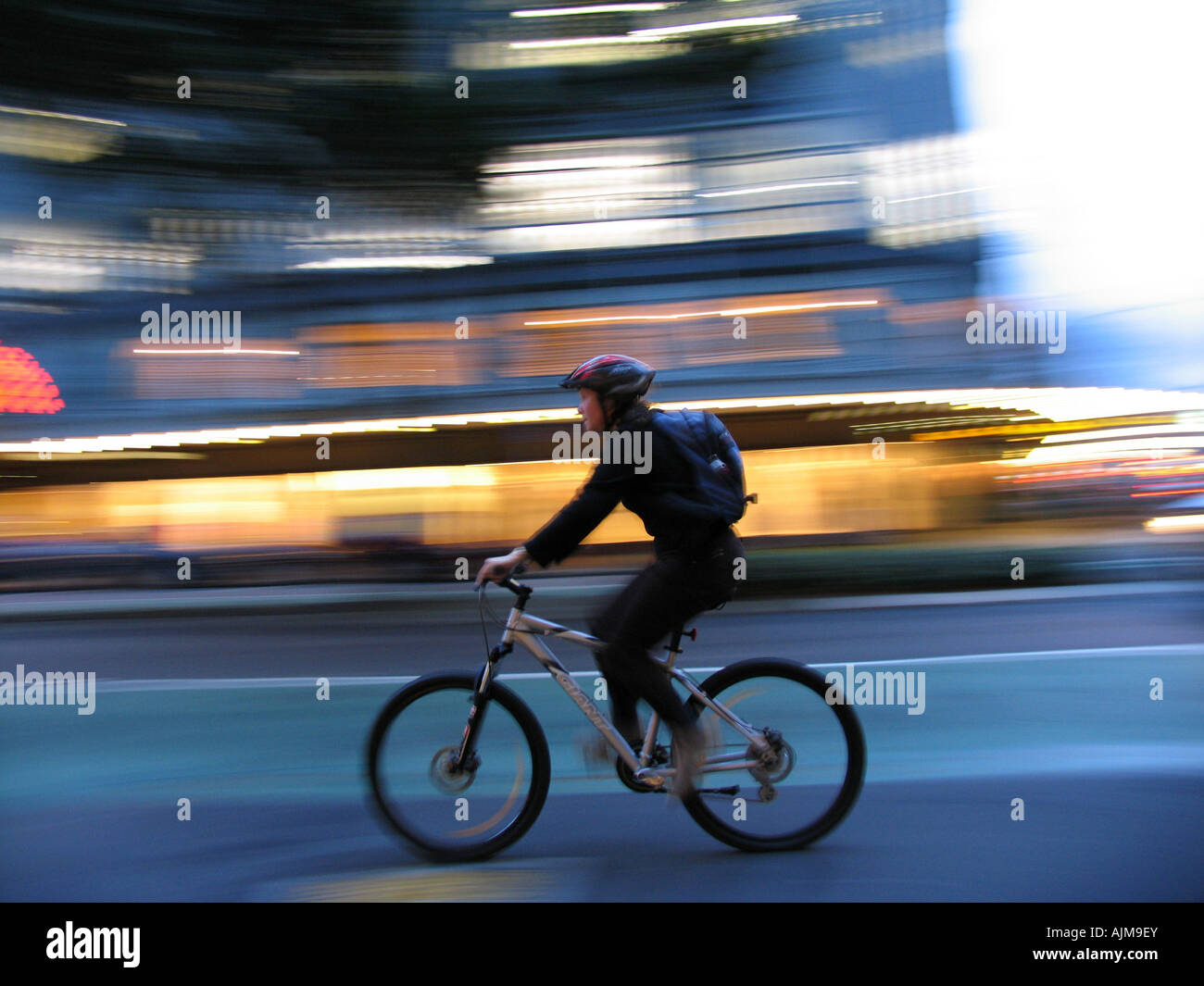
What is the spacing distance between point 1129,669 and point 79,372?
14.0m

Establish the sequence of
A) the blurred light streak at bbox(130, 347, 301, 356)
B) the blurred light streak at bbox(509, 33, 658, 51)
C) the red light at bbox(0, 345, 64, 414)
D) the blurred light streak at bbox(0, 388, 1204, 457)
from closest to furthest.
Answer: the blurred light streak at bbox(0, 388, 1204, 457), the blurred light streak at bbox(509, 33, 658, 51), the blurred light streak at bbox(130, 347, 301, 356), the red light at bbox(0, 345, 64, 414)

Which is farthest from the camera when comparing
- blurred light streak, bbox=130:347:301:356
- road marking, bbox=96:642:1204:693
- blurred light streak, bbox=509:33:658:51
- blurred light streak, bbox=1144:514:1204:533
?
blurred light streak, bbox=130:347:301:356

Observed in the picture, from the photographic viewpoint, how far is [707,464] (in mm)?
3467

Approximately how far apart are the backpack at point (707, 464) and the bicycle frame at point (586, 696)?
483 millimetres

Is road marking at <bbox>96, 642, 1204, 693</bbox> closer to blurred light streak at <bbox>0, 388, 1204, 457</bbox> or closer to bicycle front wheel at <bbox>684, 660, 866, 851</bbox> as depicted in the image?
bicycle front wheel at <bbox>684, 660, 866, 851</bbox>

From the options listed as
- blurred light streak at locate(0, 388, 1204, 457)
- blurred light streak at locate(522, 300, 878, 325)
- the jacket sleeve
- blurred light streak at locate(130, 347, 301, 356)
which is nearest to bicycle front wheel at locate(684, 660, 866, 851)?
the jacket sleeve

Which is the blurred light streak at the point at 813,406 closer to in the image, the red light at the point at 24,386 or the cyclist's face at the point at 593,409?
the red light at the point at 24,386

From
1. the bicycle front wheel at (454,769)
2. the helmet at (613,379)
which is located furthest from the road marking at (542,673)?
the helmet at (613,379)

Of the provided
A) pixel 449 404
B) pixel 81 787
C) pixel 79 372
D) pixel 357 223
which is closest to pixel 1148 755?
pixel 81 787

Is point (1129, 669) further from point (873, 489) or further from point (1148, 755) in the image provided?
point (873, 489)

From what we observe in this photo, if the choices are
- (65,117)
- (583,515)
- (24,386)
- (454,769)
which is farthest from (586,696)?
(65,117)

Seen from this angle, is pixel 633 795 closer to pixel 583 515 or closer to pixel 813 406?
pixel 583 515

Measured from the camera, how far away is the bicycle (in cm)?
353

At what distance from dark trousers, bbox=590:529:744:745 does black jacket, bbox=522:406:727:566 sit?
77 mm
